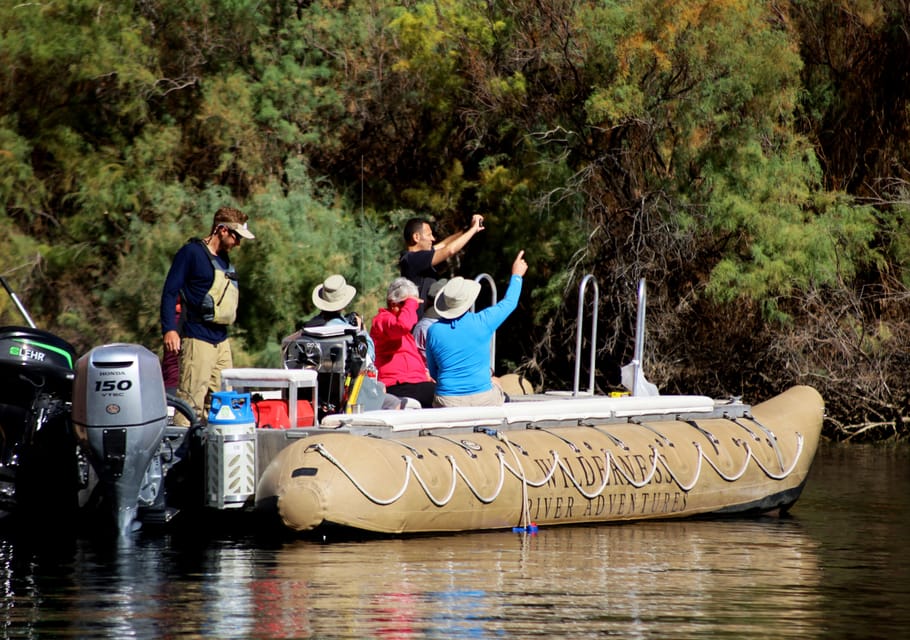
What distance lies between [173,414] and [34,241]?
33.7 feet

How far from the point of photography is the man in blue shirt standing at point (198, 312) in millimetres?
9742

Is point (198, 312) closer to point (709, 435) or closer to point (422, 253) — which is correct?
point (422, 253)

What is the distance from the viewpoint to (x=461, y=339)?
31.2 ft

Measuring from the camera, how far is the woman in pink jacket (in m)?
9.95

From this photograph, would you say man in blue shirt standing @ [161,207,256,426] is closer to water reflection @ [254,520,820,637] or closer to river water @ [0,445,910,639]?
river water @ [0,445,910,639]

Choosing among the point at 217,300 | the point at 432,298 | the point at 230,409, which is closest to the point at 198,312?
the point at 217,300

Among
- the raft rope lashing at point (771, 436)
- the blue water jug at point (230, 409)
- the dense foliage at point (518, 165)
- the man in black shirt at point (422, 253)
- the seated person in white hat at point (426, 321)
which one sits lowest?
the raft rope lashing at point (771, 436)

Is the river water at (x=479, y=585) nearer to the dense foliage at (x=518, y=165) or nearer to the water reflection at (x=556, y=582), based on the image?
the water reflection at (x=556, y=582)

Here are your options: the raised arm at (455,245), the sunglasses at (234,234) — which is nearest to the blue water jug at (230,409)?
the sunglasses at (234,234)

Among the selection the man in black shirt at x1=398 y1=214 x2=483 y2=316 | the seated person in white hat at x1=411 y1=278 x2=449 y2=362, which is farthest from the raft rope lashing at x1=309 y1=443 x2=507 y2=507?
the man in black shirt at x1=398 y1=214 x2=483 y2=316

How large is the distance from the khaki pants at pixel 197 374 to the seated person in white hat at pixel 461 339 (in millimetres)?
1328

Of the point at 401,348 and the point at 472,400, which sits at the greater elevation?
the point at 401,348

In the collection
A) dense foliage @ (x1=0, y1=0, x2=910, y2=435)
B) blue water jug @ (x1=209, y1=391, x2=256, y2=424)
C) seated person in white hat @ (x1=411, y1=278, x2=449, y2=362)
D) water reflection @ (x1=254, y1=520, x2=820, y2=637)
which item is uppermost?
dense foliage @ (x1=0, y1=0, x2=910, y2=435)

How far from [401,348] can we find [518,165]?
328 inches
